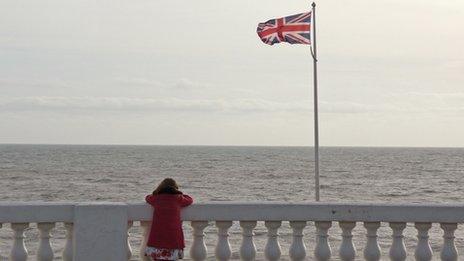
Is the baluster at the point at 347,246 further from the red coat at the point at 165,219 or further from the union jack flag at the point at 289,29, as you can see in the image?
the union jack flag at the point at 289,29

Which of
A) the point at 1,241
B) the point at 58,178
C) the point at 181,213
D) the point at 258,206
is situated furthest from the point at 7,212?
the point at 58,178

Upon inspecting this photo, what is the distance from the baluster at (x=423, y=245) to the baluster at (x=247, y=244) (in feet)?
4.71

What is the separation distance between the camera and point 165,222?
6902 millimetres

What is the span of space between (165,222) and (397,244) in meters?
2.06

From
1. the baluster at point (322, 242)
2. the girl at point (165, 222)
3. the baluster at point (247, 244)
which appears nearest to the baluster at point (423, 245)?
the baluster at point (322, 242)

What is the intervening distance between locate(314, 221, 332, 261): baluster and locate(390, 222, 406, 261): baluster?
0.56 m

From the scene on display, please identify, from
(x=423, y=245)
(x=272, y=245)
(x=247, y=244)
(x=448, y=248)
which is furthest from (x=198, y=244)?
(x=448, y=248)

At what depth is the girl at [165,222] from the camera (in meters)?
6.89

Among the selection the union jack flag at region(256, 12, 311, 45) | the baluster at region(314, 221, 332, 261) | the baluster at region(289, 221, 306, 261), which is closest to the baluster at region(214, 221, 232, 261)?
the baluster at region(289, 221, 306, 261)

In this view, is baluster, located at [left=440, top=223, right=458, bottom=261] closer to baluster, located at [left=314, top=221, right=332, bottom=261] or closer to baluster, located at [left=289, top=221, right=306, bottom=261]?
baluster, located at [left=314, top=221, right=332, bottom=261]

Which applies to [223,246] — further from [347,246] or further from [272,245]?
[347,246]

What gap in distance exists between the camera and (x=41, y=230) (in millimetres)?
6926

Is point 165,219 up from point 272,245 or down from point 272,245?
up

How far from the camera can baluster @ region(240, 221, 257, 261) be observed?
7.02 m
